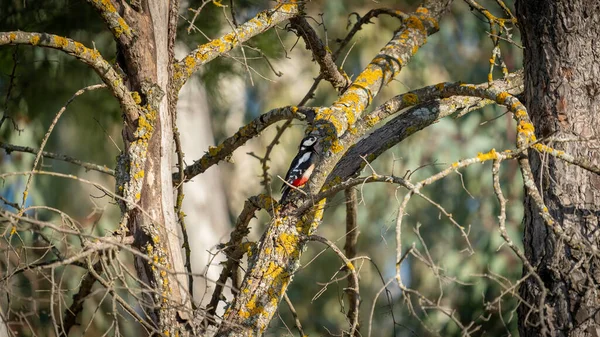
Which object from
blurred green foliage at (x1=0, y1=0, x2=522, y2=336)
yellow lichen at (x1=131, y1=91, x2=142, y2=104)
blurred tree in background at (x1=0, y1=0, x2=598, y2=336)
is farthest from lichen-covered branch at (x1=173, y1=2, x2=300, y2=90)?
blurred green foliage at (x1=0, y1=0, x2=522, y2=336)

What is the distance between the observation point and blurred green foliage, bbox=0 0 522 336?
17.9 feet

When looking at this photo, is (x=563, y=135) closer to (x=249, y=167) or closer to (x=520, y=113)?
(x=520, y=113)

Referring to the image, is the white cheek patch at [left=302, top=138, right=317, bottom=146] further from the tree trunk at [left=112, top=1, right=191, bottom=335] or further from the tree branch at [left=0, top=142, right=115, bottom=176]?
the tree branch at [left=0, top=142, right=115, bottom=176]

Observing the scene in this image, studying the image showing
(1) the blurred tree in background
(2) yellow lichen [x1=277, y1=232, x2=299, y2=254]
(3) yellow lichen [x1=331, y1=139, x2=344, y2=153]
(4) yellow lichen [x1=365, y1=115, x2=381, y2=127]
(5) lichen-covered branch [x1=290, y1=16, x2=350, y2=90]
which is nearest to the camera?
(1) the blurred tree in background

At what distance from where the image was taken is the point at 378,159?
8719mm

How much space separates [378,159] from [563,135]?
603 cm

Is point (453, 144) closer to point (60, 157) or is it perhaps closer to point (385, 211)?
point (385, 211)

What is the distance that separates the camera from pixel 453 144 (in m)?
8.33

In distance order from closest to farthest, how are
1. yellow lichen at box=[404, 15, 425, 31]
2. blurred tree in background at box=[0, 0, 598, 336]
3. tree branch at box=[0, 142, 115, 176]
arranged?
blurred tree in background at box=[0, 0, 598, 336] → tree branch at box=[0, 142, 115, 176] → yellow lichen at box=[404, 15, 425, 31]

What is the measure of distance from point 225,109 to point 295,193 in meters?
6.89

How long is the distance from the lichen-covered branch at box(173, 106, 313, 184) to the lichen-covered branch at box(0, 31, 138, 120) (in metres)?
0.76

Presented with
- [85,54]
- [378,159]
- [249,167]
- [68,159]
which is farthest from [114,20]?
[249,167]

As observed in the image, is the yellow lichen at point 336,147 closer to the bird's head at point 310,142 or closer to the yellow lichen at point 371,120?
the bird's head at point 310,142

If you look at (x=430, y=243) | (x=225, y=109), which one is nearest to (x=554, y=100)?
(x=430, y=243)
